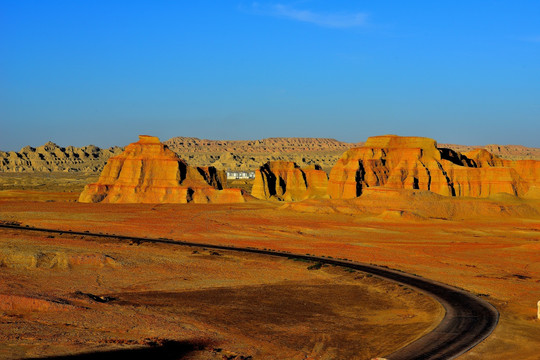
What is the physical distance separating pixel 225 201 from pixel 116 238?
172 ft

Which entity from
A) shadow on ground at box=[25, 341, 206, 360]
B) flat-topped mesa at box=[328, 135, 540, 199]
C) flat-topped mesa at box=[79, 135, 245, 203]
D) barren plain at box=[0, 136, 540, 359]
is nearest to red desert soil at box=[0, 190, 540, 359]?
barren plain at box=[0, 136, 540, 359]

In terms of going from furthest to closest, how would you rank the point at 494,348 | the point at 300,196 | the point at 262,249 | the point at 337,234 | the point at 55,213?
the point at 300,196 → the point at 55,213 → the point at 337,234 → the point at 262,249 → the point at 494,348

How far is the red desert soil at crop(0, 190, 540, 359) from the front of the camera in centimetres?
3357

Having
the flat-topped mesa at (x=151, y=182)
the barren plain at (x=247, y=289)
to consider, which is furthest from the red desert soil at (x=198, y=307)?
the flat-topped mesa at (x=151, y=182)

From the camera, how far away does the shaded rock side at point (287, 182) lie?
13700cm

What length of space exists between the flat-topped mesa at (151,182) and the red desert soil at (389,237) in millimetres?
6273

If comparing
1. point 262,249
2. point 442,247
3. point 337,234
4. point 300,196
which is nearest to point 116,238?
point 262,249

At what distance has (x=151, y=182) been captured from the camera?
11694 centimetres

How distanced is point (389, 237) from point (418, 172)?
43646 mm

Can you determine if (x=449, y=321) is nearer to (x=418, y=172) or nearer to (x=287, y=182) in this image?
(x=418, y=172)

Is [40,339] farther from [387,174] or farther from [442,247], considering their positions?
[387,174]

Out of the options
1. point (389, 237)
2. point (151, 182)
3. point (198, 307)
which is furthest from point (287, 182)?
point (198, 307)

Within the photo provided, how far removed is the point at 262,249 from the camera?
57281mm

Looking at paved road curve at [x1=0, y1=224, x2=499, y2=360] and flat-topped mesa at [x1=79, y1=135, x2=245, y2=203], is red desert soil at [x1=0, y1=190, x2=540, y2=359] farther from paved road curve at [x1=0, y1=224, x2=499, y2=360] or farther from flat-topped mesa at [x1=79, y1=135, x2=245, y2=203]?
flat-topped mesa at [x1=79, y1=135, x2=245, y2=203]
